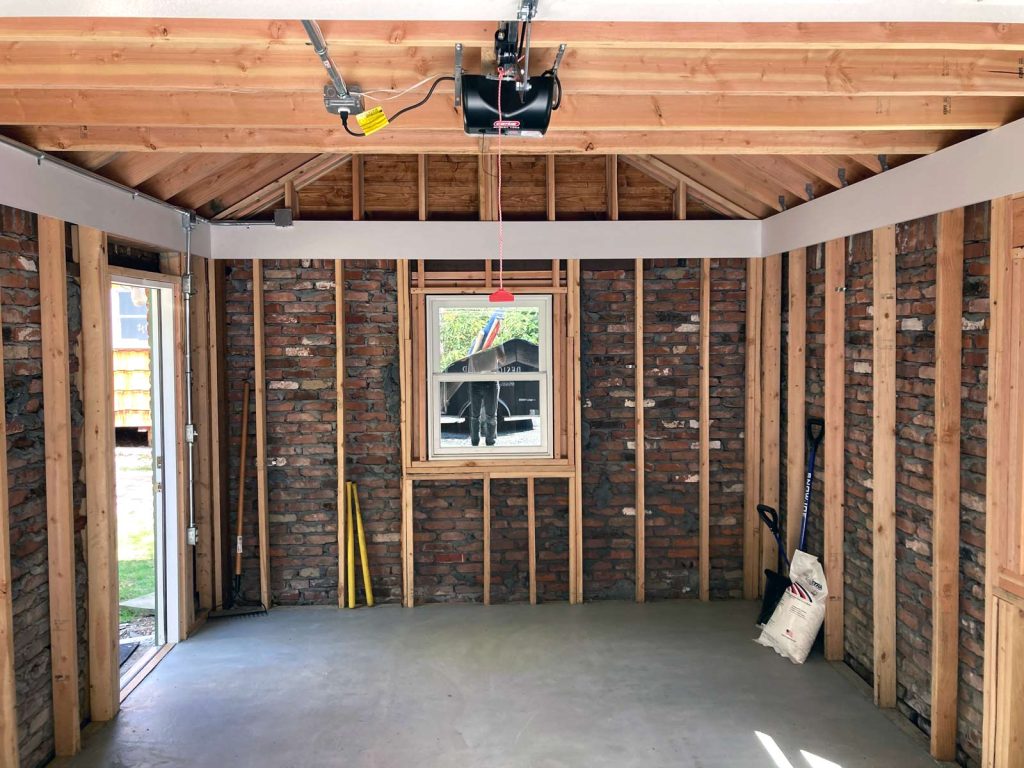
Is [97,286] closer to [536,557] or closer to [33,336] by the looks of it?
[33,336]

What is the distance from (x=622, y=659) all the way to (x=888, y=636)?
1460mm

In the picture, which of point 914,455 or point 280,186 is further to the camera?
point 280,186

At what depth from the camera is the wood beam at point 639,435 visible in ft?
18.5

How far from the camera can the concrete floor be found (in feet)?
12.1

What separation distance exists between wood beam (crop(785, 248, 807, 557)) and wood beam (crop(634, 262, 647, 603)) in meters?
0.99

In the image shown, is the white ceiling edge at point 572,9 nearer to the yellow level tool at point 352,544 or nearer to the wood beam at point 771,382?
the wood beam at point 771,382

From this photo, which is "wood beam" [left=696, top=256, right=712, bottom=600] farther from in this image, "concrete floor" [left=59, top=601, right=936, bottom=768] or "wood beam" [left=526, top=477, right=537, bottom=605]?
"wood beam" [left=526, top=477, right=537, bottom=605]

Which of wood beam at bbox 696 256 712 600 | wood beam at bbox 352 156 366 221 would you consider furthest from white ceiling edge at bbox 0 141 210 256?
wood beam at bbox 696 256 712 600

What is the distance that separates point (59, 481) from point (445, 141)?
239 centimetres

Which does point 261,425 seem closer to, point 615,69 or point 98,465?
point 98,465

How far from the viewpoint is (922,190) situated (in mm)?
3781

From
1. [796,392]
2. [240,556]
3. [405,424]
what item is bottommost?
[240,556]

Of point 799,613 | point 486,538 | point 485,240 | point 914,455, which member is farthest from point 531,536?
point 914,455

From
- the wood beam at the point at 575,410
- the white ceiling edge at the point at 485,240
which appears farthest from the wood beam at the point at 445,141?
the wood beam at the point at 575,410
